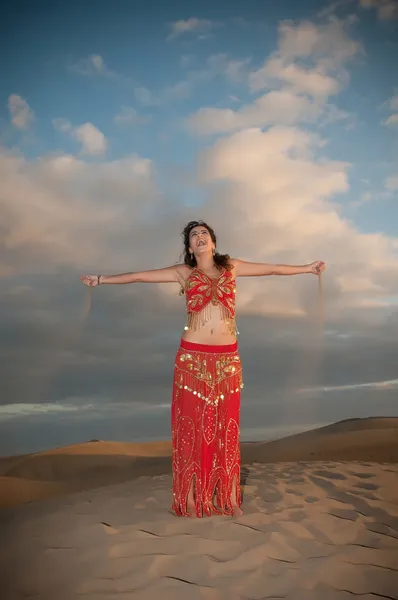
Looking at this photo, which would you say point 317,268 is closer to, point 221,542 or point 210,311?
point 210,311

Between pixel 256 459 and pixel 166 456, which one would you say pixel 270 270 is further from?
pixel 166 456

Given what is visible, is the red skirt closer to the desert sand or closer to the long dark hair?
the desert sand

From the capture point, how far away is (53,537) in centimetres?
412

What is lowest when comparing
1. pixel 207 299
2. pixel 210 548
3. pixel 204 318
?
pixel 210 548

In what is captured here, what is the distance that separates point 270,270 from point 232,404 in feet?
4.27

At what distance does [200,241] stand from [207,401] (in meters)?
1.42

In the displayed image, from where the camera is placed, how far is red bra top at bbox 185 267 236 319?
4.52 m

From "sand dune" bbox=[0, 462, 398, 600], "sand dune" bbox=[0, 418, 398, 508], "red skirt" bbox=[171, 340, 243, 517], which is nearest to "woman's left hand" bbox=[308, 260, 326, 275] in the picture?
"red skirt" bbox=[171, 340, 243, 517]

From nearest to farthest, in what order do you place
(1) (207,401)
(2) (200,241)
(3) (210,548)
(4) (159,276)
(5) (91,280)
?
1. (3) (210,548)
2. (1) (207,401)
3. (2) (200,241)
4. (4) (159,276)
5. (5) (91,280)

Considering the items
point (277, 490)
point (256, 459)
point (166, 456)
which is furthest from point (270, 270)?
point (166, 456)

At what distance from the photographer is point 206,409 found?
4.46 m

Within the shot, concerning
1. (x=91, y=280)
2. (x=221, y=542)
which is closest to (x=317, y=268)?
(x=91, y=280)

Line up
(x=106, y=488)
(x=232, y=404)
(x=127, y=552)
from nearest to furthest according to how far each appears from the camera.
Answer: (x=127, y=552) < (x=232, y=404) < (x=106, y=488)

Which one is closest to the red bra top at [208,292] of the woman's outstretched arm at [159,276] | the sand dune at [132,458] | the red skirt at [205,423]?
the woman's outstretched arm at [159,276]
